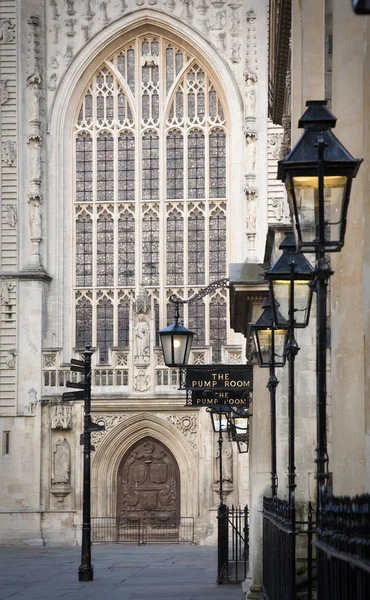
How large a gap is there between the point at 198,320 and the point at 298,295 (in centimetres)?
2910

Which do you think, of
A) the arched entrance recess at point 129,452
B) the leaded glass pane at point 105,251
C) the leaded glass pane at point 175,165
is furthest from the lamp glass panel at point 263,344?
the leaded glass pane at point 175,165

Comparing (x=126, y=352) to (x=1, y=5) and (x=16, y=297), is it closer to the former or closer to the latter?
(x=16, y=297)

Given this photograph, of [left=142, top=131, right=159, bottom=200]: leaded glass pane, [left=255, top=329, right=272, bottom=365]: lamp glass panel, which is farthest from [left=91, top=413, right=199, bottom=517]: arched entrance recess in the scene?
[left=255, top=329, right=272, bottom=365]: lamp glass panel

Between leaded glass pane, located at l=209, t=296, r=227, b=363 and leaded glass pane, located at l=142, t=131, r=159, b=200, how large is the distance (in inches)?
143

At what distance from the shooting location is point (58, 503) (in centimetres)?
3766

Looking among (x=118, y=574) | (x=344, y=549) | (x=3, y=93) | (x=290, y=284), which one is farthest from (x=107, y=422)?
(x=344, y=549)

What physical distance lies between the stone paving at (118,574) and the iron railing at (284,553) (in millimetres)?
6120

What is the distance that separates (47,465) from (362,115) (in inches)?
1180

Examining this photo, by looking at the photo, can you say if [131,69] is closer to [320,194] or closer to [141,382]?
[141,382]

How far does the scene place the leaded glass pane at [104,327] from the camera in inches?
1553

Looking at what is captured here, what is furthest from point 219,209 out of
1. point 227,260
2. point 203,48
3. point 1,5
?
point 1,5

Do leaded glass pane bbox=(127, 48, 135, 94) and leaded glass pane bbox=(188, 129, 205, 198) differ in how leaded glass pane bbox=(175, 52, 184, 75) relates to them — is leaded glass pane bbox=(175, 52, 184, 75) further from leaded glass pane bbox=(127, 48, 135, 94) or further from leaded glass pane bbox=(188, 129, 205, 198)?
leaded glass pane bbox=(188, 129, 205, 198)

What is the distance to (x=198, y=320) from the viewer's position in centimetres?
3938

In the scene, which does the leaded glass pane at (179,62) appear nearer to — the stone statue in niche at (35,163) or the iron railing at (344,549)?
the stone statue in niche at (35,163)
